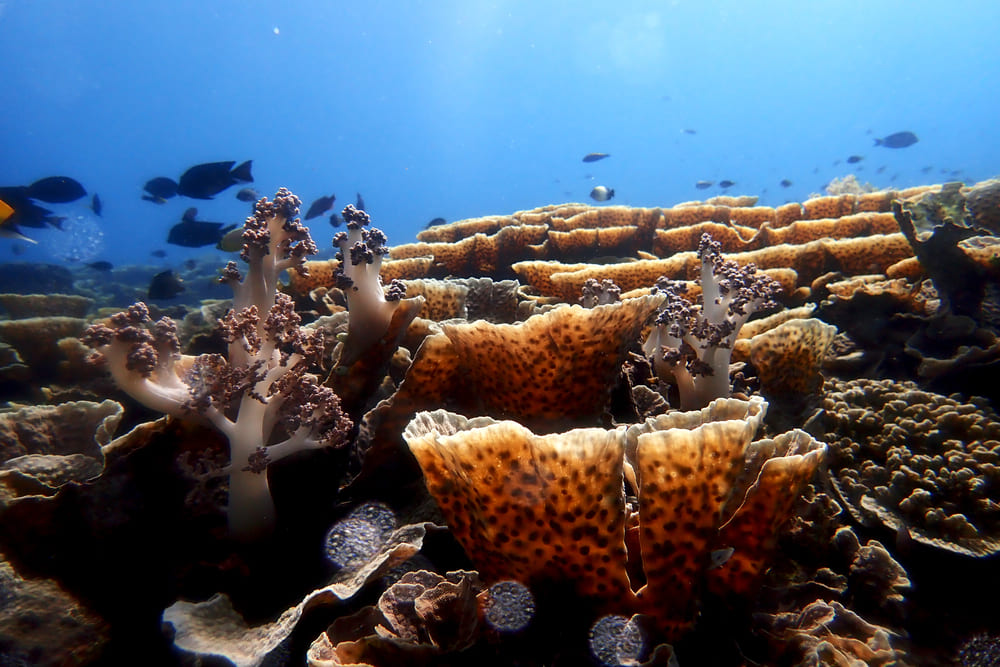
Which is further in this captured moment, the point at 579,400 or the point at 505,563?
the point at 579,400

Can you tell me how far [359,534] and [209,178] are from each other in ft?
24.1

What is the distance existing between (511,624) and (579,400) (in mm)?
1080

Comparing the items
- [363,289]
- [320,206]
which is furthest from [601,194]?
[363,289]

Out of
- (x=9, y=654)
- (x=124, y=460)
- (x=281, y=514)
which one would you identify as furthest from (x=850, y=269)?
(x=9, y=654)

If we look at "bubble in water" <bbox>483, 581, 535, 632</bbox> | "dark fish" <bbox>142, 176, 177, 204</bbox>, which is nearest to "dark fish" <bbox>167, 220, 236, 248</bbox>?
"dark fish" <bbox>142, 176, 177, 204</bbox>

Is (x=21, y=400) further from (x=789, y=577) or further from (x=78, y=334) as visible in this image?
(x=789, y=577)

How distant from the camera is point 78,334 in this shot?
496cm

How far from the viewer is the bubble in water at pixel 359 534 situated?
1915 millimetres

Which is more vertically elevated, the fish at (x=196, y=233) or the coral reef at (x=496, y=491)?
the fish at (x=196, y=233)

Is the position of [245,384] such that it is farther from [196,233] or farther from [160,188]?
[160,188]

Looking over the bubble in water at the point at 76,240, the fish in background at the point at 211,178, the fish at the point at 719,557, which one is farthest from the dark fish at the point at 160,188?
the bubble in water at the point at 76,240

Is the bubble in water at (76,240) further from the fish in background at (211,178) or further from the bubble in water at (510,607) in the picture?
the bubble in water at (510,607)

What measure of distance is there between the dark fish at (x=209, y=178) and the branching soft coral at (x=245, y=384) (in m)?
6.28

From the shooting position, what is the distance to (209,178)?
289 inches
